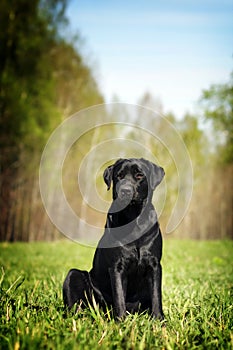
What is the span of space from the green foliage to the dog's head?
58.2 feet

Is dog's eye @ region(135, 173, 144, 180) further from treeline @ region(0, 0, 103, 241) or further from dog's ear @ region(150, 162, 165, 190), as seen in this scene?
treeline @ region(0, 0, 103, 241)

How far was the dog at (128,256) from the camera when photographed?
9.84 feet

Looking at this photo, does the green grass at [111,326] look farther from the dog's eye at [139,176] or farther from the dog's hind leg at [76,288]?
the dog's eye at [139,176]

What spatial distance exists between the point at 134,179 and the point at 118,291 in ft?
3.40

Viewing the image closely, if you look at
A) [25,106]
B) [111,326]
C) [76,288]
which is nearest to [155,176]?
[76,288]

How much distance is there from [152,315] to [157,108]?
72.1ft

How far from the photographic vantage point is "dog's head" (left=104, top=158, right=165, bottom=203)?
320 centimetres

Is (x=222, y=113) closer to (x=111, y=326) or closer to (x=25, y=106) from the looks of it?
(x=25, y=106)

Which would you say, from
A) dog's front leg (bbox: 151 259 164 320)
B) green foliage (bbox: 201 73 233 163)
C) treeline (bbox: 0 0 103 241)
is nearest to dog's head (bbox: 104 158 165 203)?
dog's front leg (bbox: 151 259 164 320)

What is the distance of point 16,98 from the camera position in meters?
12.8

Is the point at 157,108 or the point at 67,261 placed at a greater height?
the point at 157,108

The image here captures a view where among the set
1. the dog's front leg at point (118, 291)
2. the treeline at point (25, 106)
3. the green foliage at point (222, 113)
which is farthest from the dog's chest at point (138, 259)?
the green foliage at point (222, 113)

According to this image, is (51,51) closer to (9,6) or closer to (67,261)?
(9,6)

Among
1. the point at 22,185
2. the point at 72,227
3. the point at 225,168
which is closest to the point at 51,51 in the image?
the point at 22,185
